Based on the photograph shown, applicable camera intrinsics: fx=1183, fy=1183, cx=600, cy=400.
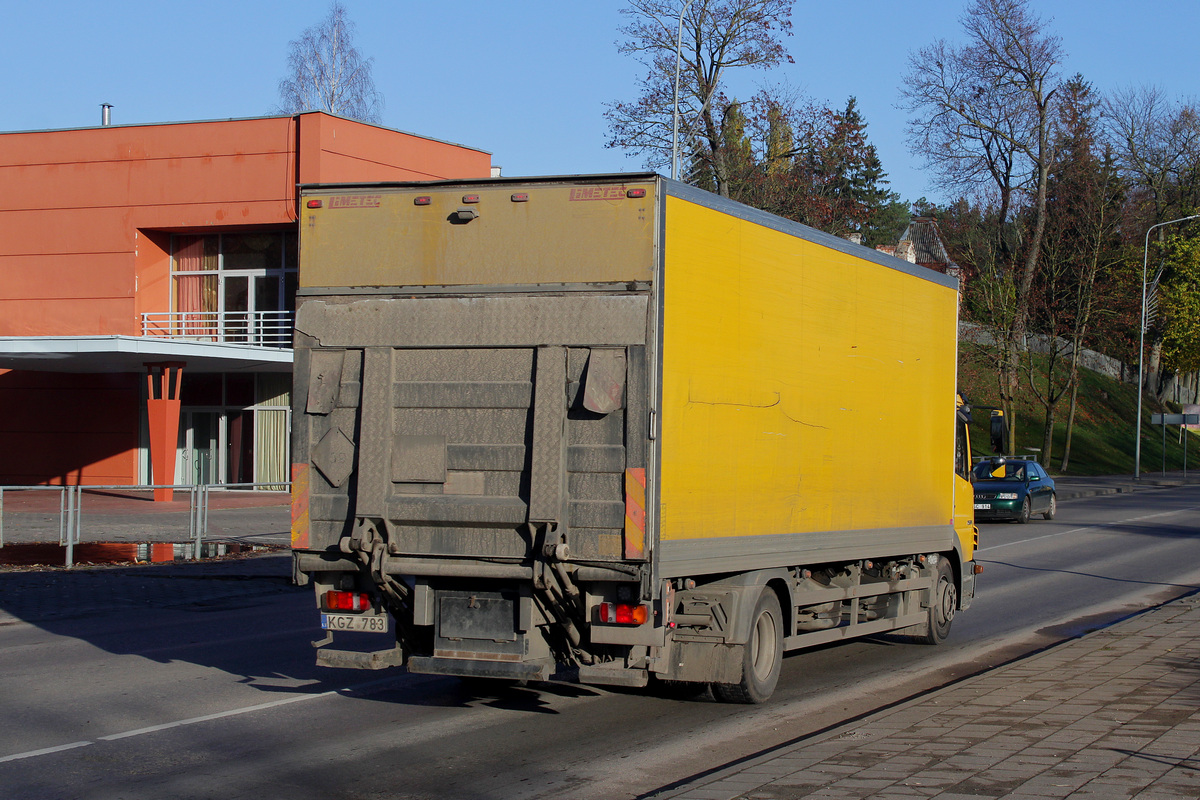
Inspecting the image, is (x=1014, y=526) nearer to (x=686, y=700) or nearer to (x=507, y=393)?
(x=686, y=700)

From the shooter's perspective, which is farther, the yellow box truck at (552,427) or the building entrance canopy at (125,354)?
the building entrance canopy at (125,354)

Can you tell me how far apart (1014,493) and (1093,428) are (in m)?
34.4

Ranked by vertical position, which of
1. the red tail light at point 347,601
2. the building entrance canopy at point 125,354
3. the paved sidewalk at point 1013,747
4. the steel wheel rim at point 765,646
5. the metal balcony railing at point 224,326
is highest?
the metal balcony railing at point 224,326

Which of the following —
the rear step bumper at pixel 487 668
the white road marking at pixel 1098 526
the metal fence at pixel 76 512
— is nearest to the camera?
the rear step bumper at pixel 487 668

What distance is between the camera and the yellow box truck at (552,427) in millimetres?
6680

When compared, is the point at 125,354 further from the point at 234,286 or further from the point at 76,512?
the point at 76,512

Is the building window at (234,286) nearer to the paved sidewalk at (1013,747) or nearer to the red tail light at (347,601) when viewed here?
the red tail light at (347,601)

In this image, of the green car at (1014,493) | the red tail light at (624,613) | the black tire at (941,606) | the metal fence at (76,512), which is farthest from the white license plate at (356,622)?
the green car at (1014,493)

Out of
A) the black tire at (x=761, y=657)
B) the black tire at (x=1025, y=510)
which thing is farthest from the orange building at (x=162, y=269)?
the black tire at (x=761, y=657)

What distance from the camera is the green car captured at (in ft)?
91.0

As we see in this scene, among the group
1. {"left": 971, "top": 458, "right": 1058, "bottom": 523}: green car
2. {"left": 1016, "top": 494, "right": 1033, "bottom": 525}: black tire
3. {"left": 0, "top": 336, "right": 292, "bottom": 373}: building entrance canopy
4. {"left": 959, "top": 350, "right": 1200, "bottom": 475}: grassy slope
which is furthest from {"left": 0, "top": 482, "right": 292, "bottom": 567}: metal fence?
{"left": 959, "top": 350, "right": 1200, "bottom": 475}: grassy slope

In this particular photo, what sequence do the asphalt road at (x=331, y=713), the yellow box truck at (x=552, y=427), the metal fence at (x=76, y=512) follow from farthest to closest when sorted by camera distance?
1. the metal fence at (x=76, y=512)
2. the yellow box truck at (x=552, y=427)
3. the asphalt road at (x=331, y=713)

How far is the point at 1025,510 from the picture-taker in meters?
27.9

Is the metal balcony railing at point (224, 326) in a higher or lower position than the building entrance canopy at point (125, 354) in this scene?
higher
